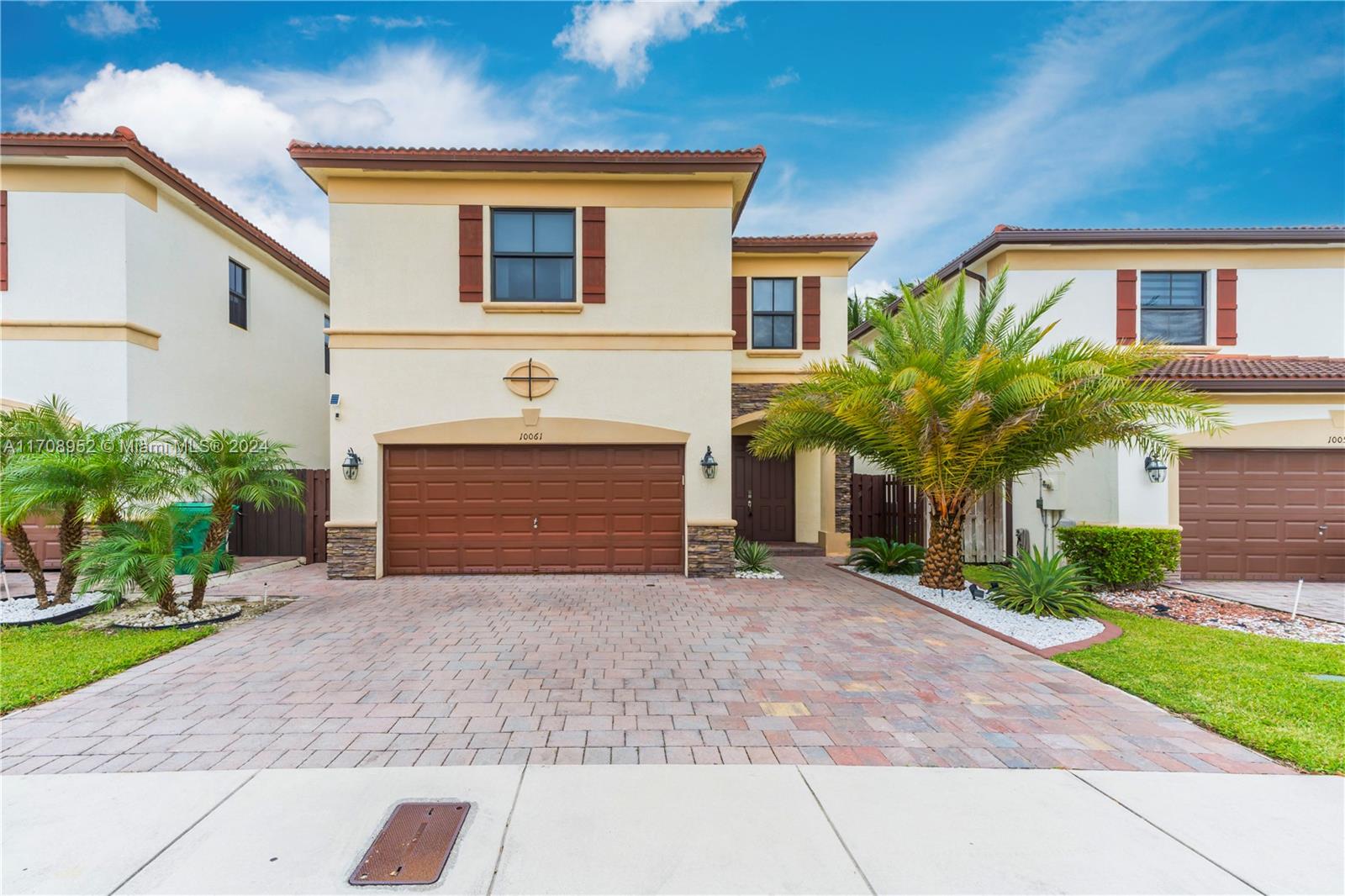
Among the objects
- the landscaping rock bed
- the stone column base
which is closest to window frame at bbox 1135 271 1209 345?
the landscaping rock bed

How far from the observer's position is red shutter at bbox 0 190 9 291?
10086 mm

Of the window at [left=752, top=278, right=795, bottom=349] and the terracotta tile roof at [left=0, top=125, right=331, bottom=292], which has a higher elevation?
the terracotta tile roof at [left=0, top=125, right=331, bottom=292]

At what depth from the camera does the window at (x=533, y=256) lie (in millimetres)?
10297

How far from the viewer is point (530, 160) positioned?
9875 mm

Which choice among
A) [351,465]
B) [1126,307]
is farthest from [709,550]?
[1126,307]

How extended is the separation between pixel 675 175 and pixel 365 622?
8.60 meters

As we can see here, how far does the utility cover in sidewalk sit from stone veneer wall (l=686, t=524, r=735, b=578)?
7153 millimetres

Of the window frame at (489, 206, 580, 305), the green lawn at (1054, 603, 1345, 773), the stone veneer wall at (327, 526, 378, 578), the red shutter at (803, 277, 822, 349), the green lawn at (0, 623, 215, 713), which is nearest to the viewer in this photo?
the green lawn at (1054, 603, 1345, 773)

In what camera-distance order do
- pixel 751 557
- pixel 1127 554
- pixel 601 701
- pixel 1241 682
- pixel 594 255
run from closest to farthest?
pixel 601 701, pixel 1241 682, pixel 1127 554, pixel 594 255, pixel 751 557

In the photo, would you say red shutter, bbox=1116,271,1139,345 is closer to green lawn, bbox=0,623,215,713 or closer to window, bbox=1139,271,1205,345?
window, bbox=1139,271,1205,345

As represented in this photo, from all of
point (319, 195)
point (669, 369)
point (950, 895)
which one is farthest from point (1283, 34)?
point (319, 195)

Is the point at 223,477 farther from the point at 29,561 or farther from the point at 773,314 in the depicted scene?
the point at 773,314

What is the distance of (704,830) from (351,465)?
9238 millimetres

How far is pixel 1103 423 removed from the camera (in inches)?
314
